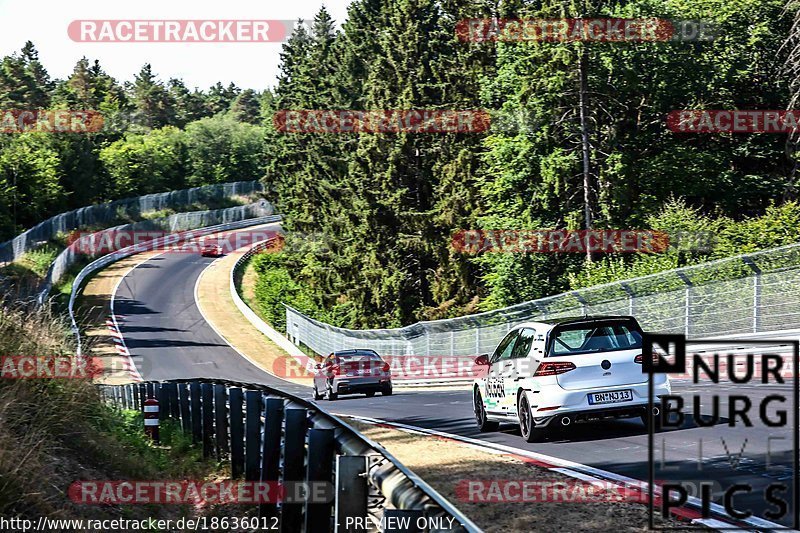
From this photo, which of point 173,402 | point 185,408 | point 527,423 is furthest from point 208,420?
point 527,423

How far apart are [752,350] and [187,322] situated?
2057 inches

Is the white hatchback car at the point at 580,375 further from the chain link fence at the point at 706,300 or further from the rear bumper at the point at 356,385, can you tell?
the rear bumper at the point at 356,385

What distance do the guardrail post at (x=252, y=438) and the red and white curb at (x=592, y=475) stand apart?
3321 mm

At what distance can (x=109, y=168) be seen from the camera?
334 feet

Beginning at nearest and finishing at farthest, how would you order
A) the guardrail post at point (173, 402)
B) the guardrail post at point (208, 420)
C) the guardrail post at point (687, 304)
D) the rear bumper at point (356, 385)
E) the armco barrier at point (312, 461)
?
the armco barrier at point (312, 461) < the guardrail post at point (208, 420) < the guardrail post at point (173, 402) < the guardrail post at point (687, 304) < the rear bumper at point (356, 385)

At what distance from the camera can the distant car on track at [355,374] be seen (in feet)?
102

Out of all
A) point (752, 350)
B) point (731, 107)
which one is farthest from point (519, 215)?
point (752, 350)

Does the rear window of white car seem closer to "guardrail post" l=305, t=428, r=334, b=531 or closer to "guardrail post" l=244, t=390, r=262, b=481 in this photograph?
"guardrail post" l=244, t=390, r=262, b=481

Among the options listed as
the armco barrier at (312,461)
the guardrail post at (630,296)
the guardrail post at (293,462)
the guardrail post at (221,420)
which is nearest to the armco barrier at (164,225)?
the guardrail post at (630,296)

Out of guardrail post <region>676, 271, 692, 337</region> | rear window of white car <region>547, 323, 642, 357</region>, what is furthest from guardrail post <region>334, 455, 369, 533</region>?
guardrail post <region>676, 271, 692, 337</region>

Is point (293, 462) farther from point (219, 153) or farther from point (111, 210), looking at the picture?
point (219, 153)

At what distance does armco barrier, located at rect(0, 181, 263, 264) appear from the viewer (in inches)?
2572

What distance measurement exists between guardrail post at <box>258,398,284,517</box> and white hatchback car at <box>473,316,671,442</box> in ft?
18.0

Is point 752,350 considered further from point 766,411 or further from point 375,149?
point 375,149
